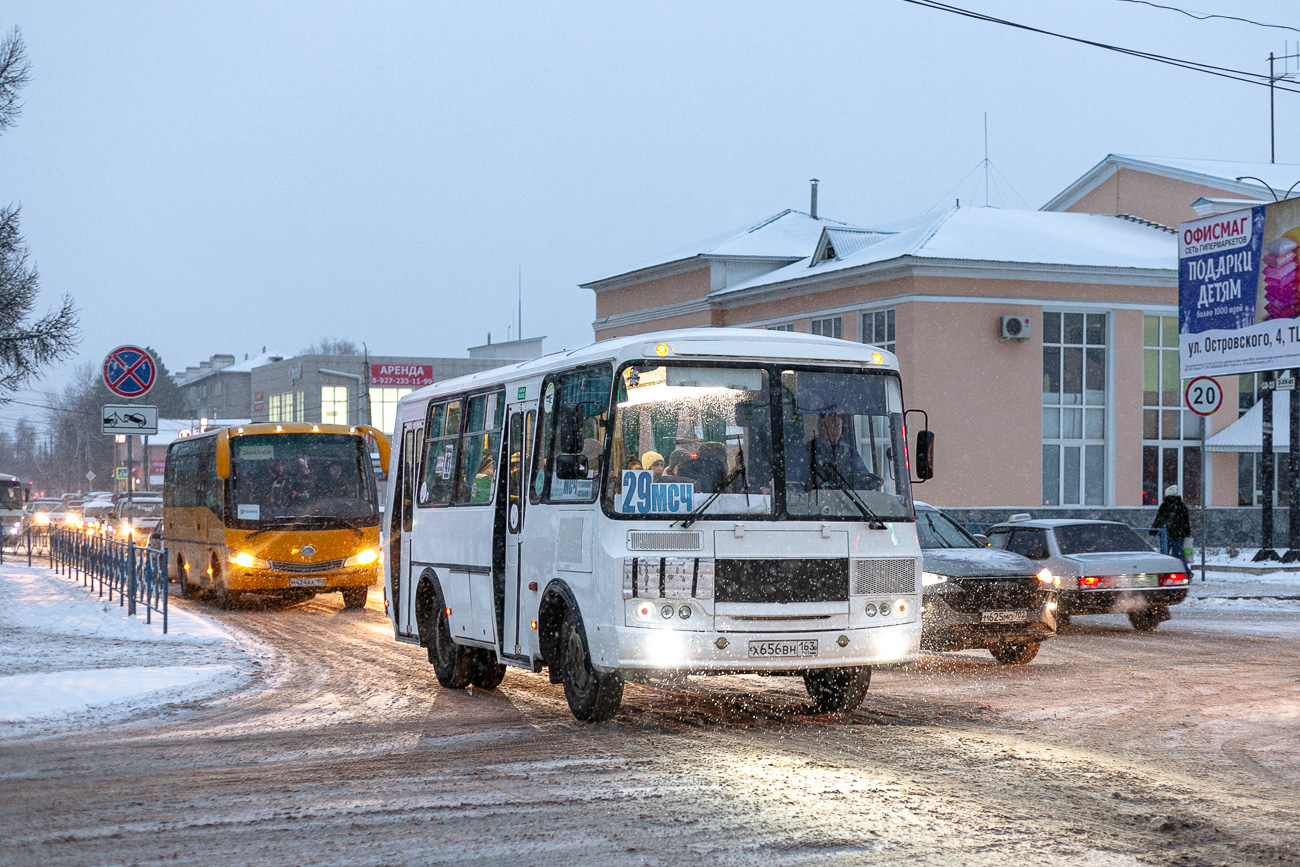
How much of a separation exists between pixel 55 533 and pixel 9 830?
28.7 metres

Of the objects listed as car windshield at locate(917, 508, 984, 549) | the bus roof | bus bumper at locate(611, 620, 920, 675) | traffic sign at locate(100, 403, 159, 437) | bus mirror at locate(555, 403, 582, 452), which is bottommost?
bus bumper at locate(611, 620, 920, 675)

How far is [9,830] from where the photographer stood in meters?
7.32

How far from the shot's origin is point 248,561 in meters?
23.7

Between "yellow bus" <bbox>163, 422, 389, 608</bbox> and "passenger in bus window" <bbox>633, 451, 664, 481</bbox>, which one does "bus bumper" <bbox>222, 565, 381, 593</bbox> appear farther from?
"passenger in bus window" <bbox>633, 451, 664, 481</bbox>

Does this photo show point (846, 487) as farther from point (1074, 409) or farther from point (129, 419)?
point (1074, 409)

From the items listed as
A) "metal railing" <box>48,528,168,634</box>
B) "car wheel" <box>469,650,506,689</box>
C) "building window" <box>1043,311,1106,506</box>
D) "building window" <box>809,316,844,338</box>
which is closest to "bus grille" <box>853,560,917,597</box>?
"car wheel" <box>469,650,506,689</box>

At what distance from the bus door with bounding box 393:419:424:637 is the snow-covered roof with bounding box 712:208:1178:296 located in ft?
84.6

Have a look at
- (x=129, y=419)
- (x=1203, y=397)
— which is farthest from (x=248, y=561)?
(x=1203, y=397)

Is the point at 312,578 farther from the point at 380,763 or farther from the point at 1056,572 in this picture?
the point at 380,763

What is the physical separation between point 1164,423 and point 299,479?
26508mm

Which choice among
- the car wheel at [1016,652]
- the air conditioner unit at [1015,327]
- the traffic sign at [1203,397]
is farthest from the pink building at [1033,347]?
the car wheel at [1016,652]

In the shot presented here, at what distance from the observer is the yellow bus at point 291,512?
934 inches

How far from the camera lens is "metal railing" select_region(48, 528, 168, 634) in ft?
63.8

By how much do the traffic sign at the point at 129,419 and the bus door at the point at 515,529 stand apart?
9735 mm
